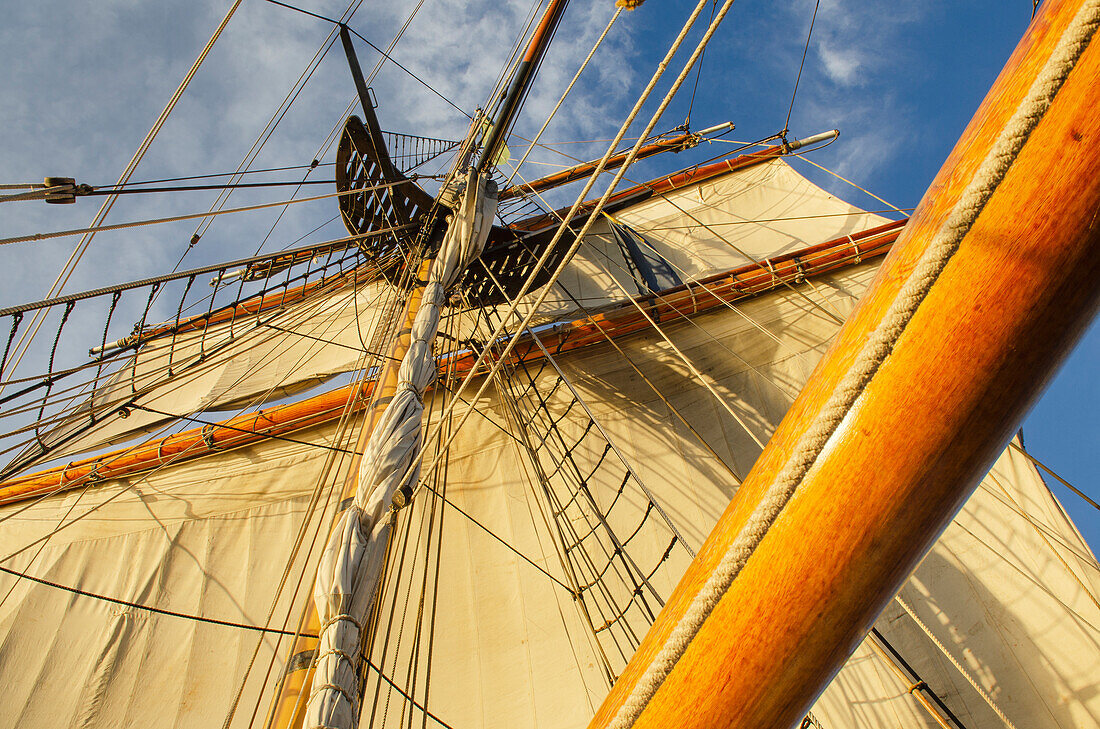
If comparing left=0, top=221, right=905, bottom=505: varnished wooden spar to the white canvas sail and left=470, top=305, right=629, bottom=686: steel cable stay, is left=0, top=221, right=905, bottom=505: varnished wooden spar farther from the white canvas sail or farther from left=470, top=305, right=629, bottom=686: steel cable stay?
left=470, top=305, right=629, bottom=686: steel cable stay

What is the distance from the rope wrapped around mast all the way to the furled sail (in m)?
0.50

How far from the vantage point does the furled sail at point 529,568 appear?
422 cm

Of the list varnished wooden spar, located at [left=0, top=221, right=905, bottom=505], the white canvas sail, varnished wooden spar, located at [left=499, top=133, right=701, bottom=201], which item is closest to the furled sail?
the white canvas sail

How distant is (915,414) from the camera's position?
0.77m

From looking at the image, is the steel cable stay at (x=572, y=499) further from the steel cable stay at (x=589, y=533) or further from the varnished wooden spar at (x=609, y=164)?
the varnished wooden spar at (x=609, y=164)

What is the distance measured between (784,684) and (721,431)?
526cm

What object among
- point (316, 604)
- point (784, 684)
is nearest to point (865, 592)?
point (784, 684)

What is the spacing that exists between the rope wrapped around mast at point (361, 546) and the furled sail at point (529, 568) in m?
0.50

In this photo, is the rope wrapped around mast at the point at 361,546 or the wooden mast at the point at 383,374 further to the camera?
the wooden mast at the point at 383,374

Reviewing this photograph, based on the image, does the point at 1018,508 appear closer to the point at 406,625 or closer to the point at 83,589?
the point at 406,625

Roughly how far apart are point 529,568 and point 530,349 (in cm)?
225

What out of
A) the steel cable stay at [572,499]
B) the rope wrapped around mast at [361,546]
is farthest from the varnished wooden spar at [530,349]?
the rope wrapped around mast at [361,546]

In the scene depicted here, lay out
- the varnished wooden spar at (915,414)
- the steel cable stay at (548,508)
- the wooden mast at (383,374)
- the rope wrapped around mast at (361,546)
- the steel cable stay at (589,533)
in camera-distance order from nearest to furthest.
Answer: the varnished wooden spar at (915,414)
the rope wrapped around mast at (361,546)
the wooden mast at (383,374)
the steel cable stay at (589,533)
the steel cable stay at (548,508)

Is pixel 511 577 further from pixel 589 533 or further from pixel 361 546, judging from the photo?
pixel 361 546
